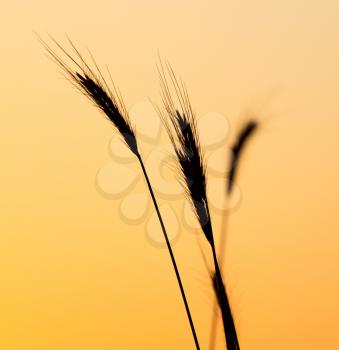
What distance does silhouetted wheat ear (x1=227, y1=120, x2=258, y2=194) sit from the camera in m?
1.21

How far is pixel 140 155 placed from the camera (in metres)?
1.26

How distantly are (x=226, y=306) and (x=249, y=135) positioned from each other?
0.35 meters

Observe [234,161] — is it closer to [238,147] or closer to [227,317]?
[238,147]

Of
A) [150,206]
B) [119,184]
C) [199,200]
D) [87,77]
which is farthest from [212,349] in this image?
[119,184]

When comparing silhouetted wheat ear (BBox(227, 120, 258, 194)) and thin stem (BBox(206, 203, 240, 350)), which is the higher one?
silhouetted wheat ear (BBox(227, 120, 258, 194))

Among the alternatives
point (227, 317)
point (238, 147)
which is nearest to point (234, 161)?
point (238, 147)

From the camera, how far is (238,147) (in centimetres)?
128

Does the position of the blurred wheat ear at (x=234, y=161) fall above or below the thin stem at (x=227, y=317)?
above

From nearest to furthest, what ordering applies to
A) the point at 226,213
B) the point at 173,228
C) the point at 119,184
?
the point at 226,213 → the point at 173,228 → the point at 119,184

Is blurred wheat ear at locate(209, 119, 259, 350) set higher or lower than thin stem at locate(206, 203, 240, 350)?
higher

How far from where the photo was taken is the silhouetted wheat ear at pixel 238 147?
121 cm

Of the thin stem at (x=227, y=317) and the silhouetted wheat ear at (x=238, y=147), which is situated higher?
the silhouetted wheat ear at (x=238, y=147)

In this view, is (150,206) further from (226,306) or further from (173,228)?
(226,306)

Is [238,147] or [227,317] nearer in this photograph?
[227,317]
